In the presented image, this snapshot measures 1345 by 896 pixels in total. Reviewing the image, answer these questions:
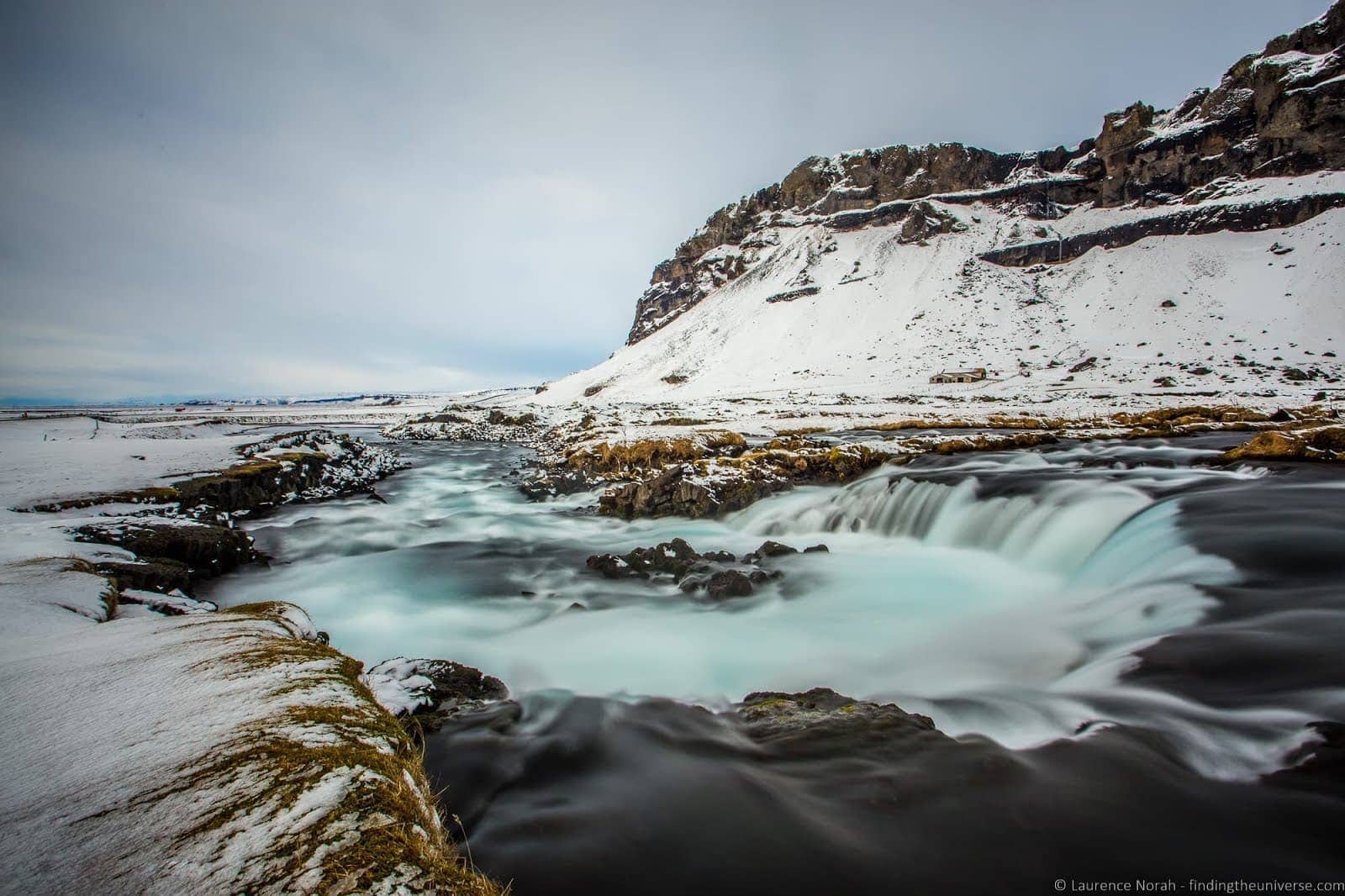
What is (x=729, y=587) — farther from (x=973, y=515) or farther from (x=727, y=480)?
(x=973, y=515)

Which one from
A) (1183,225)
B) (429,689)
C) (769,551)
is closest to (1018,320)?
(1183,225)

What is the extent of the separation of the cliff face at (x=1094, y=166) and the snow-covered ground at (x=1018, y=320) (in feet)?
10.3

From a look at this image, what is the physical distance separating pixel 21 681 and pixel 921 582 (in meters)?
9.67

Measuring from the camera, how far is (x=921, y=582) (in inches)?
334

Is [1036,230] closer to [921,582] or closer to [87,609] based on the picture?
[921,582]

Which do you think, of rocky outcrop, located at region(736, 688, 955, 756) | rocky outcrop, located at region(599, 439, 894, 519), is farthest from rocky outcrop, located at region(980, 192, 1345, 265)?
rocky outcrop, located at region(736, 688, 955, 756)

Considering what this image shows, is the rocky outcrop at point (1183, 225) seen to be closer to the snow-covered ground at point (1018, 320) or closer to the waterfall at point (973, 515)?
the snow-covered ground at point (1018, 320)

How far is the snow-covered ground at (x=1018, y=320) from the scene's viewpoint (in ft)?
133

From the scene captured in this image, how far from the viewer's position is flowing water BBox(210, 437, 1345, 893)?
2951 millimetres

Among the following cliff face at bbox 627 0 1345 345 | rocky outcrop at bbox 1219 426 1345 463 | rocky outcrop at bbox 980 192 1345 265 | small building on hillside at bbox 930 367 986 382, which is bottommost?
rocky outcrop at bbox 1219 426 1345 463

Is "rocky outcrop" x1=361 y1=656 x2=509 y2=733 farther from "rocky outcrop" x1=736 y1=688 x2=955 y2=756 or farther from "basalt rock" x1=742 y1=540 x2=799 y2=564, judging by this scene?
"basalt rock" x1=742 y1=540 x2=799 y2=564

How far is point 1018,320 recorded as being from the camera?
5828cm

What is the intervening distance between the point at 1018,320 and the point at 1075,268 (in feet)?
50.4

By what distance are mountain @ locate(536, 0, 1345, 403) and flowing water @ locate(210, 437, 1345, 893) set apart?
122 ft
